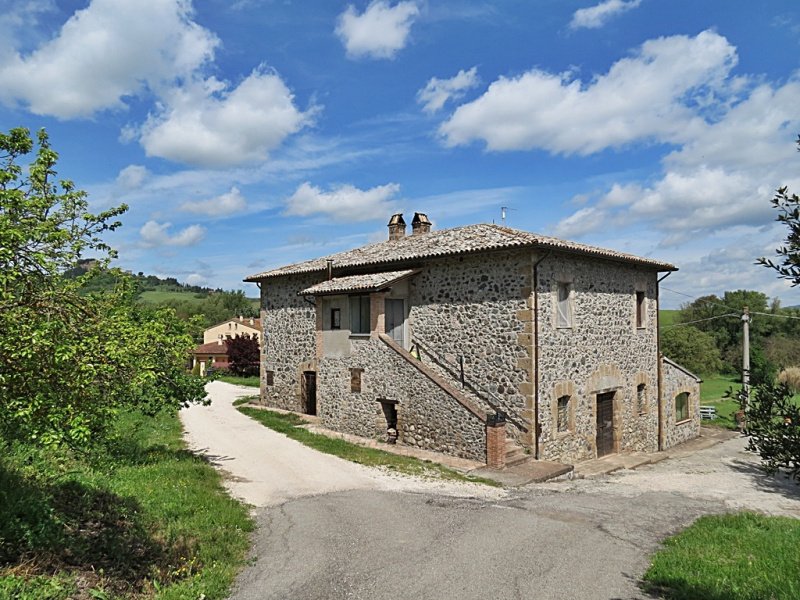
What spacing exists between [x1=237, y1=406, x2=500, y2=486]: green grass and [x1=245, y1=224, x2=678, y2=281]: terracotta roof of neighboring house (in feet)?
19.7

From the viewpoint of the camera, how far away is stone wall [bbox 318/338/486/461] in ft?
46.7

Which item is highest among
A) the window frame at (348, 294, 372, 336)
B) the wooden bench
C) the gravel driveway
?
the window frame at (348, 294, 372, 336)

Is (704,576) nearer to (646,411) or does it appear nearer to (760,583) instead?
(760,583)

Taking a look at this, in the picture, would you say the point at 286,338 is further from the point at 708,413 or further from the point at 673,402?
the point at 708,413

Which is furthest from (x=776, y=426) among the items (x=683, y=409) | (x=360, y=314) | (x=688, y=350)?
(x=688, y=350)

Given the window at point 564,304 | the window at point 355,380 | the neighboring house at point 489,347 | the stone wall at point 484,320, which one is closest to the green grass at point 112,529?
the neighboring house at point 489,347

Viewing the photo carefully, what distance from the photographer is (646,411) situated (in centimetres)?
1952

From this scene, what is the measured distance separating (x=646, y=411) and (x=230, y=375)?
102 ft

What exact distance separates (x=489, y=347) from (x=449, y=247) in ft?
11.3

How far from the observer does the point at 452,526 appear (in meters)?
8.79

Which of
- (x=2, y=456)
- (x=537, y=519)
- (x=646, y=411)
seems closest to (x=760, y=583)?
(x=537, y=519)

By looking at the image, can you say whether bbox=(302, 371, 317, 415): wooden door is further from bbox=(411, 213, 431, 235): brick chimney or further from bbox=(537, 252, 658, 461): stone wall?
bbox=(537, 252, 658, 461): stone wall

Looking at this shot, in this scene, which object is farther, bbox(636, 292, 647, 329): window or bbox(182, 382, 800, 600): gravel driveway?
bbox(636, 292, 647, 329): window

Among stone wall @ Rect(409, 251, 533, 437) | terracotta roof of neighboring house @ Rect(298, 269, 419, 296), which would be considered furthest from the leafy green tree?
terracotta roof of neighboring house @ Rect(298, 269, 419, 296)
